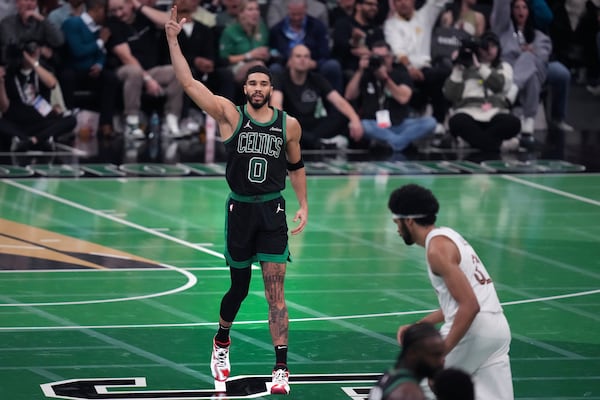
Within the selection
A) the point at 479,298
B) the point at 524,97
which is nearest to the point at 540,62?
the point at 524,97

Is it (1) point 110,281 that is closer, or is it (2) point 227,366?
(2) point 227,366

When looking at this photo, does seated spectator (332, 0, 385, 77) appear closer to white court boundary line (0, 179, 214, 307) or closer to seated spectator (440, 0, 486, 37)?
seated spectator (440, 0, 486, 37)

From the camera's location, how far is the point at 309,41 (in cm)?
1972

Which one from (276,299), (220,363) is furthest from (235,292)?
(220,363)

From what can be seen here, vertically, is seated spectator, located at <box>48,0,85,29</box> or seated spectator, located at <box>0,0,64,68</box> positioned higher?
seated spectator, located at <box>48,0,85,29</box>

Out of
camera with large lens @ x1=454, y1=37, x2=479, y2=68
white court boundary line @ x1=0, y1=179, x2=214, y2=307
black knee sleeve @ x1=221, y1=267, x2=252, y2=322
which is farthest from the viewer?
camera with large lens @ x1=454, y1=37, x2=479, y2=68

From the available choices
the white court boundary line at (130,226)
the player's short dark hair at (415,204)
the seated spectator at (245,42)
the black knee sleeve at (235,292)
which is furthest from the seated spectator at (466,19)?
the player's short dark hair at (415,204)

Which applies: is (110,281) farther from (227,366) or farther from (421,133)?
(421,133)

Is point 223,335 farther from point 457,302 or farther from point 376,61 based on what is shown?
point 376,61

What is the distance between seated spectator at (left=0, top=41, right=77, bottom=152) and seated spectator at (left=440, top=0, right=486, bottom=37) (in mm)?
5787

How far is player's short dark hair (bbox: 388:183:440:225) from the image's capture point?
683 centimetres

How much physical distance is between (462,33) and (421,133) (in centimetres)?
198

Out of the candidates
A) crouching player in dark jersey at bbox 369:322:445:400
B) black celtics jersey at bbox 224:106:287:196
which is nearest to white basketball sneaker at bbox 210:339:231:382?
black celtics jersey at bbox 224:106:287:196

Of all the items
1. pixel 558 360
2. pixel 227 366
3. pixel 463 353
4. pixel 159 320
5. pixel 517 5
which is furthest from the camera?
pixel 517 5
